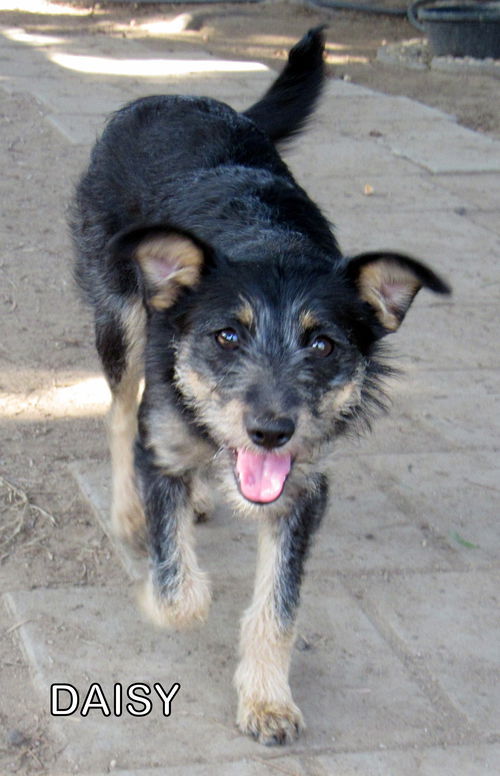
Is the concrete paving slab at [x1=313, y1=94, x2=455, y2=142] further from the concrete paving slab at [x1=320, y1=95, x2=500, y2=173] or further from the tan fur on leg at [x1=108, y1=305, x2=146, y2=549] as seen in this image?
the tan fur on leg at [x1=108, y1=305, x2=146, y2=549]

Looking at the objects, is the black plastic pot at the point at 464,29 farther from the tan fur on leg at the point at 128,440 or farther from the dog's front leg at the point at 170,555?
the dog's front leg at the point at 170,555

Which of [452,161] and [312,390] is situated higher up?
[312,390]

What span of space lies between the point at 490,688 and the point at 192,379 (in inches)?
48.5

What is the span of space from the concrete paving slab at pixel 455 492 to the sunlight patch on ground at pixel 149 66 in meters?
6.96

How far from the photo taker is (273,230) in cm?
364

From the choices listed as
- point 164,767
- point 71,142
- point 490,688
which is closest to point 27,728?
point 164,767

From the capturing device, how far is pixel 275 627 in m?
3.26

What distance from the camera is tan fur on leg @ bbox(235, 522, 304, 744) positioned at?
309 cm

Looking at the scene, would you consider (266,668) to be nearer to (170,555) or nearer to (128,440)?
(170,555)

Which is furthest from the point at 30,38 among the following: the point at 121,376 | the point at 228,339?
the point at 228,339

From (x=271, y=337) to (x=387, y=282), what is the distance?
42 cm

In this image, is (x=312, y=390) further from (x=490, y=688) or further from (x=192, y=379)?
(x=490, y=688)

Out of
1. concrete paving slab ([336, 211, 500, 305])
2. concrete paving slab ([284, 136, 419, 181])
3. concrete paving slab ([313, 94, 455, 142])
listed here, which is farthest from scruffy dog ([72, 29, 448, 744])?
concrete paving slab ([313, 94, 455, 142])

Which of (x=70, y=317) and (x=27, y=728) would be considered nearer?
(x=27, y=728)
